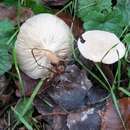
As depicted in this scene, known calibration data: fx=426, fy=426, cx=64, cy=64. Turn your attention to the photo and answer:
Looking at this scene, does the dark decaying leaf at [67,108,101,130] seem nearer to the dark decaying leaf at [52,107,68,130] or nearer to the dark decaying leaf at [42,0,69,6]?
the dark decaying leaf at [52,107,68,130]

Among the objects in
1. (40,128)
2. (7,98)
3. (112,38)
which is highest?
(112,38)

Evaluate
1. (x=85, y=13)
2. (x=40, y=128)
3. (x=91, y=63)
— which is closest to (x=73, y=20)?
(x=85, y=13)

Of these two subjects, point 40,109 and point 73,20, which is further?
point 73,20

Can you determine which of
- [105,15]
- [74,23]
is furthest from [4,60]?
[105,15]

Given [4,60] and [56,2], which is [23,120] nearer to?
[4,60]

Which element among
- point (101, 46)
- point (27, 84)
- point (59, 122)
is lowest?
point (59, 122)

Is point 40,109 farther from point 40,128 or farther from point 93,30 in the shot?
point 93,30
